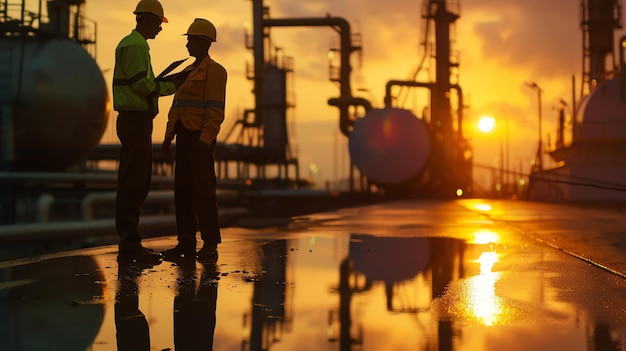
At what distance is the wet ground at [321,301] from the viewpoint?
313 centimetres

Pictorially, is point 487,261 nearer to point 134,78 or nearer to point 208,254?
point 208,254

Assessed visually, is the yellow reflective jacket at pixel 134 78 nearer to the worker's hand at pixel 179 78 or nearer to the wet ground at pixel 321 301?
the worker's hand at pixel 179 78

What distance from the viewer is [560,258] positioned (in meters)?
6.75

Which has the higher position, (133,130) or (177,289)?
(133,130)

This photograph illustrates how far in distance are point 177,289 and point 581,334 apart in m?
2.18

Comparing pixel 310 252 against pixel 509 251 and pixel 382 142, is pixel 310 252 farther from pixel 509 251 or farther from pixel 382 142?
pixel 382 142

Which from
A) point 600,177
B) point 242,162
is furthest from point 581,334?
point 242,162

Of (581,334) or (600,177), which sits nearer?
(581,334)

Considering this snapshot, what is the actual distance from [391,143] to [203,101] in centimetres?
3497

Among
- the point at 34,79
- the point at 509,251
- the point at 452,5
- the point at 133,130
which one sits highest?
the point at 452,5

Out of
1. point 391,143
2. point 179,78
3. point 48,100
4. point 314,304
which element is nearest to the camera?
point 314,304

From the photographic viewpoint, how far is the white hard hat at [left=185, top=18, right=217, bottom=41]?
6.22m

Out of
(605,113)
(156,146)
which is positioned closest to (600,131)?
(605,113)

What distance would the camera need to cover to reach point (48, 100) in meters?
19.2
